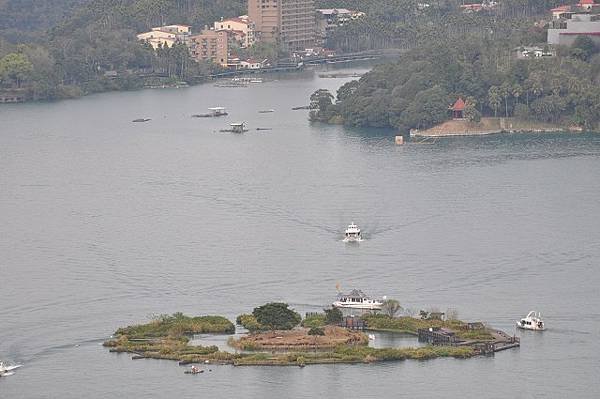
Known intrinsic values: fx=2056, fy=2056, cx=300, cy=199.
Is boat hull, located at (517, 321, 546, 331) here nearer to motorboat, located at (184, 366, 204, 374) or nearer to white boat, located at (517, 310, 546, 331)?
white boat, located at (517, 310, 546, 331)

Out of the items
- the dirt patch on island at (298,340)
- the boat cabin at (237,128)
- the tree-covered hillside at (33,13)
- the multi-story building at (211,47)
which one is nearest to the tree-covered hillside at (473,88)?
the boat cabin at (237,128)

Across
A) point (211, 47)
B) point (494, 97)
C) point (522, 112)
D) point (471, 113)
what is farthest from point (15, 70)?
point (522, 112)

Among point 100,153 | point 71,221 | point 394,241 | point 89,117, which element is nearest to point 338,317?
point 394,241

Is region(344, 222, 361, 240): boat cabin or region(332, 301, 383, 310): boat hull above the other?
region(344, 222, 361, 240): boat cabin

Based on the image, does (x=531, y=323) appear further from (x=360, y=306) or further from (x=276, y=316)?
(x=276, y=316)

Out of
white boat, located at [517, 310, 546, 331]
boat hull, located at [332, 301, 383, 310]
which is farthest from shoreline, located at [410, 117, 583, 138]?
white boat, located at [517, 310, 546, 331]

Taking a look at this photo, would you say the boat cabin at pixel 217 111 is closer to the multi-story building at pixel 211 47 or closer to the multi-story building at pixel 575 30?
the multi-story building at pixel 575 30

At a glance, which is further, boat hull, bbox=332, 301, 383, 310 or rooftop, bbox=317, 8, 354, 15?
rooftop, bbox=317, 8, 354, 15

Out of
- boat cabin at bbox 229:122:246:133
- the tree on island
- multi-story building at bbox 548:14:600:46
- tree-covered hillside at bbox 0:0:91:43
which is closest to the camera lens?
the tree on island
